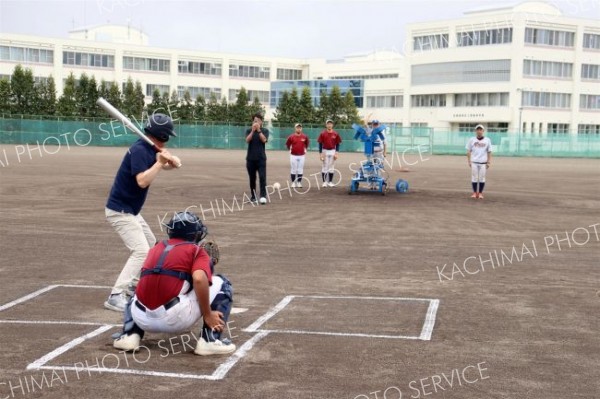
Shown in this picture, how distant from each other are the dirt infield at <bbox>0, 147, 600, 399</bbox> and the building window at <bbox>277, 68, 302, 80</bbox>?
9781 centimetres

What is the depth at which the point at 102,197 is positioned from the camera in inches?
781

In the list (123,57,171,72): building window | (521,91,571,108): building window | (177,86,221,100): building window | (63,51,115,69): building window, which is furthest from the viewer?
(177,86,221,100): building window

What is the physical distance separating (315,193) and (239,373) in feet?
54.0

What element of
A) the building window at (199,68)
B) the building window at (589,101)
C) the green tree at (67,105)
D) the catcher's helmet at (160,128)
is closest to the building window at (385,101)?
the building window at (589,101)

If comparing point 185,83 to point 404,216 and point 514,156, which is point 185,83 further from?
point 404,216

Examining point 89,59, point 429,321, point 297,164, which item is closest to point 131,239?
point 429,321

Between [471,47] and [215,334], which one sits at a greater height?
[471,47]

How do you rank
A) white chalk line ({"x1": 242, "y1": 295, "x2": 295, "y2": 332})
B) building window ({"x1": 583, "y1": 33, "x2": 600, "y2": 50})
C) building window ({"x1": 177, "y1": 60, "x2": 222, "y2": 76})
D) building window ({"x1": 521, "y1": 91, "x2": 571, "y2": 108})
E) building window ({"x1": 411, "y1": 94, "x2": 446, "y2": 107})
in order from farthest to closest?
building window ({"x1": 177, "y1": 60, "x2": 222, "y2": 76})
building window ({"x1": 411, "y1": 94, "x2": 446, "y2": 107})
building window ({"x1": 583, "y1": 33, "x2": 600, "y2": 50})
building window ({"x1": 521, "y1": 91, "x2": 571, "y2": 108})
white chalk line ({"x1": 242, "y1": 295, "x2": 295, "y2": 332})

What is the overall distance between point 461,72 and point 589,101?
1525 cm

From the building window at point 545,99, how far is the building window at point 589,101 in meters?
1.48

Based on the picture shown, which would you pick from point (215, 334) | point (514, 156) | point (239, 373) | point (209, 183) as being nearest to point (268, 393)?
point (239, 373)

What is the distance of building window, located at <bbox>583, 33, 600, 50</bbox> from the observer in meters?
86.3

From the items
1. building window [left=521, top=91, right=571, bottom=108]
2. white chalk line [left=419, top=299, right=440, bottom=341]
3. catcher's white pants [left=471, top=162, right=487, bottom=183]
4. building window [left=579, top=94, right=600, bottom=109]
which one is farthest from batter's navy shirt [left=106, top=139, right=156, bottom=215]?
building window [left=579, top=94, right=600, bottom=109]

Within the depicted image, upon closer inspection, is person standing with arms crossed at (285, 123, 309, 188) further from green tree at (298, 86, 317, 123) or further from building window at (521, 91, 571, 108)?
building window at (521, 91, 571, 108)
